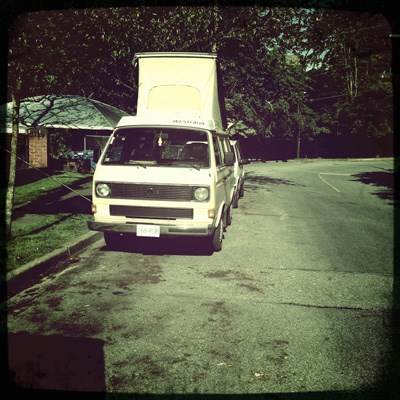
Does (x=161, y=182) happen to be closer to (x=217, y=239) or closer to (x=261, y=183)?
(x=217, y=239)

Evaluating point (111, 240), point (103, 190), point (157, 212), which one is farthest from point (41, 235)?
point (157, 212)

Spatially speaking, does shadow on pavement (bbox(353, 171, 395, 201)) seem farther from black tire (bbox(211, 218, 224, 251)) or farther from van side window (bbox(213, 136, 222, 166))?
black tire (bbox(211, 218, 224, 251))

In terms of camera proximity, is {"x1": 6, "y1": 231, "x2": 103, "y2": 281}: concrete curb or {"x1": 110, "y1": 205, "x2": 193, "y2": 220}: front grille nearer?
{"x1": 6, "y1": 231, "x2": 103, "y2": 281}: concrete curb

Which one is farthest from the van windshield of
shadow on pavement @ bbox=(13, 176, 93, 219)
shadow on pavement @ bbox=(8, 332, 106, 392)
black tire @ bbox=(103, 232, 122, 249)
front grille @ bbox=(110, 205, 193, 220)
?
shadow on pavement @ bbox=(8, 332, 106, 392)

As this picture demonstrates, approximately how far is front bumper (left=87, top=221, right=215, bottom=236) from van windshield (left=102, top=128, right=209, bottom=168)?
1.04 metres

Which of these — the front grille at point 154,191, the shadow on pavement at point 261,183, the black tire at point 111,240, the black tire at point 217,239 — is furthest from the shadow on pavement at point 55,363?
the shadow on pavement at point 261,183

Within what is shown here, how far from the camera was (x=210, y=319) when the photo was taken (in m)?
4.25

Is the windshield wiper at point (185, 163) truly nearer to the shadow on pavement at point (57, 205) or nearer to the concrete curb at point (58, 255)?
the concrete curb at point (58, 255)

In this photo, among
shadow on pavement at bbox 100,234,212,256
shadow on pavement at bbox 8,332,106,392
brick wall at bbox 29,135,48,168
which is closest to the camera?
shadow on pavement at bbox 8,332,106,392

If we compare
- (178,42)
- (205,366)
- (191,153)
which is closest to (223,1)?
(178,42)

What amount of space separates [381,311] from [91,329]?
3.42 m

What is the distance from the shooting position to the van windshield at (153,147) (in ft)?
21.3

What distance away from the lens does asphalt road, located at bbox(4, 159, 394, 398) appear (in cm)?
318

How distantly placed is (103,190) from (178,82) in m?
3.48
